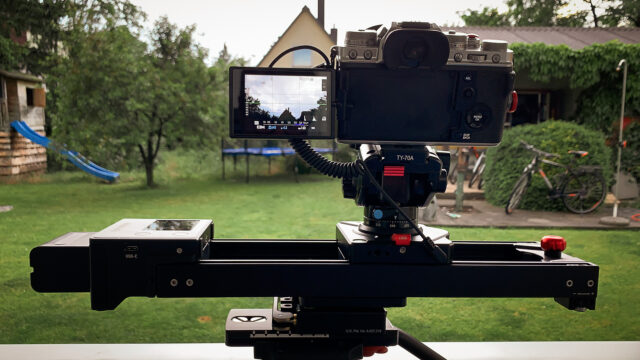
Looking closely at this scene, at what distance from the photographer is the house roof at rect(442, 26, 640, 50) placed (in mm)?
7055

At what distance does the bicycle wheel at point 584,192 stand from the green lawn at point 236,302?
780mm

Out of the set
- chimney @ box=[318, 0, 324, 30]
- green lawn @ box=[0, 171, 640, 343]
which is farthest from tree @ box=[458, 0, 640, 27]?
chimney @ box=[318, 0, 324, 30]

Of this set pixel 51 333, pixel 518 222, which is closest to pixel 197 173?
pixel 518 222

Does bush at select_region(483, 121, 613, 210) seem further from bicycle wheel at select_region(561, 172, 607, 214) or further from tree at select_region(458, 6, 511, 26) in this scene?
tree at select_region(458, 6, 511, 26)

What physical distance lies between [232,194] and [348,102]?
5854 mm

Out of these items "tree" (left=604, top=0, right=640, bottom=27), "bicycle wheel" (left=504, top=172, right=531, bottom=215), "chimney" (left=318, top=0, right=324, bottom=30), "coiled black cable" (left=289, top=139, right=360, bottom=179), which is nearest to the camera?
"coiled black cable" (left=289, top=139, right=360, bottom=179)

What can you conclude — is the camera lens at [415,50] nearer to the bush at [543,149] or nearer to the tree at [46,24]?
the tree at [46,24]

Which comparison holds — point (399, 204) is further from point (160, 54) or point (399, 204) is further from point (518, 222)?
point (160, 54)

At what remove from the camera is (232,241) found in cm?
114

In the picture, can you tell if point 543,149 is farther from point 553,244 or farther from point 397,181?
point 397,181

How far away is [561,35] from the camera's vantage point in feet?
24.5

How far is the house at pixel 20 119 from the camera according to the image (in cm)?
695

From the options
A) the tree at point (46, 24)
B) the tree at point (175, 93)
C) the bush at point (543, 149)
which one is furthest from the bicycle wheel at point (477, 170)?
the tree at point (46, 24)

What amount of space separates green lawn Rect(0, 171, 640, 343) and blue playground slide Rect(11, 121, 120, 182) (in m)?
1.45
